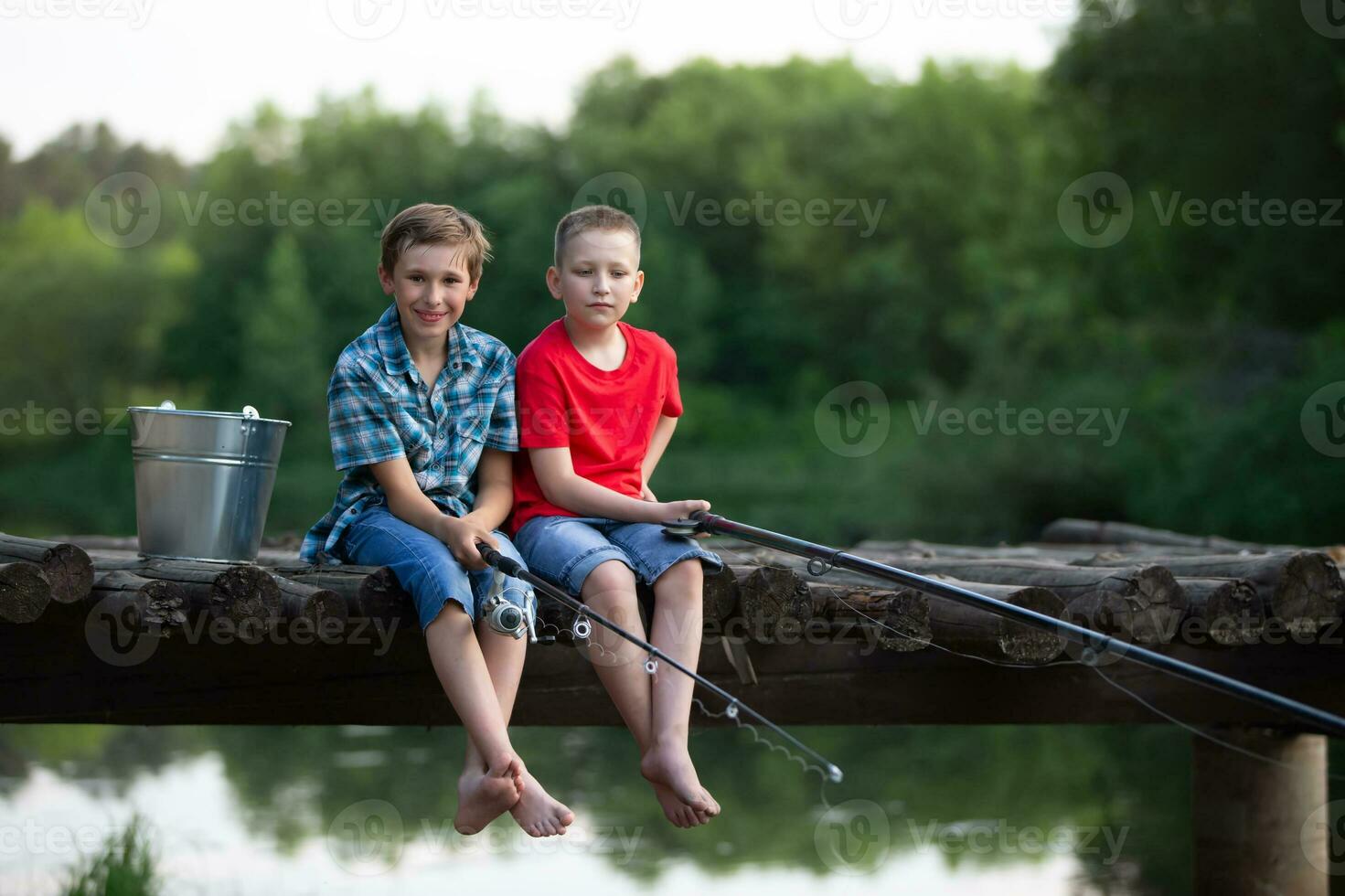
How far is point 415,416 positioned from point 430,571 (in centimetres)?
46

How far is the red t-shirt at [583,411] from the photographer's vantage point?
3.65 m

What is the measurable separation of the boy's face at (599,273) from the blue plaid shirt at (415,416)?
243 mm

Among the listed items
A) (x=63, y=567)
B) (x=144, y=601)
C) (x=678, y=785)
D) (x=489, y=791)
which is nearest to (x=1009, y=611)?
(x=678, y=785)

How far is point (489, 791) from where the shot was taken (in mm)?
3160

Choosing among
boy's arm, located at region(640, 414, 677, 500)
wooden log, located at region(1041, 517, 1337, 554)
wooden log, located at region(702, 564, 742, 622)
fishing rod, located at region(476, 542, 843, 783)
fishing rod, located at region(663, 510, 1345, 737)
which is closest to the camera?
fishing rod, located at region(663, 510, 1345, 737)

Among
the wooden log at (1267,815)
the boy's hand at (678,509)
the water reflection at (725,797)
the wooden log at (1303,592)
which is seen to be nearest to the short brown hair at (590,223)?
the boy's hand at (678,509)

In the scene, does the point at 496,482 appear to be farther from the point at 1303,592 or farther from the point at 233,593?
the point at 1303,592

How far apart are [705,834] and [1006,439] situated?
11.5 meters

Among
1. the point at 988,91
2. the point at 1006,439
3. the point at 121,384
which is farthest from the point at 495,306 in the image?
the point at 1006,439

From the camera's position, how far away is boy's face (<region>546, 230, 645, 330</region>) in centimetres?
362

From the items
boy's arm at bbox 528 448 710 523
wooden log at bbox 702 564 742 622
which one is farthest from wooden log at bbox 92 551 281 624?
wooden log at bbox 702 564 742 622

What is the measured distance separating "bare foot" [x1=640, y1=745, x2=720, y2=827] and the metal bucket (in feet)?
3.73

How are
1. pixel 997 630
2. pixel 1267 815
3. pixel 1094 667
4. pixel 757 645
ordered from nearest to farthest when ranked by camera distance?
pixel 997 630
pixel 757 645
pixel 1094 667
pixel 1267 815

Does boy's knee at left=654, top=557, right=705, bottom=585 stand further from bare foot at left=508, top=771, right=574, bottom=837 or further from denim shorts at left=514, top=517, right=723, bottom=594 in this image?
bare foot at left=508, top=771, right=574, bottom=837
